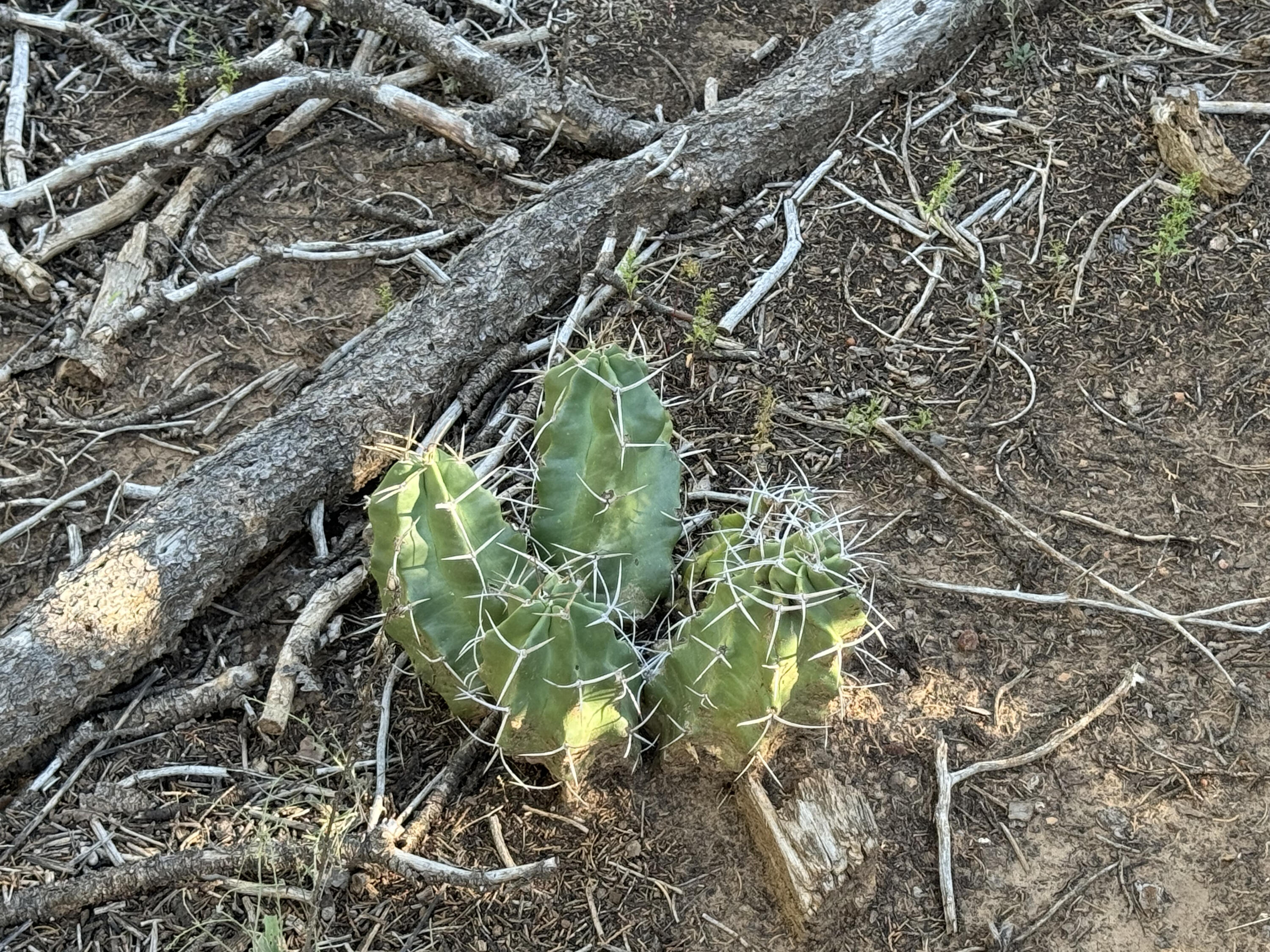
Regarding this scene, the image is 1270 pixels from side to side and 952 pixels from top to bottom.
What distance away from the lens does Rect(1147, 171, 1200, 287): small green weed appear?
345cm

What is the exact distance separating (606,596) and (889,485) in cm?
97

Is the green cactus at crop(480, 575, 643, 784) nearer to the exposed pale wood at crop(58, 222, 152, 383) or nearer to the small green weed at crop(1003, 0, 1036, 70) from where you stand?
the exposed pale wood at crop(58, 222, 152, 383)

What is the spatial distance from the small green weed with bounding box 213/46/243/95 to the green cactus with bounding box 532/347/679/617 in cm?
212

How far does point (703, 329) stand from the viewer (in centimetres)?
326

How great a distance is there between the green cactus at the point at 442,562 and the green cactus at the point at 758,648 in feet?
1.34

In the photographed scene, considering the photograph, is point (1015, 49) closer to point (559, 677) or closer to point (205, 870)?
point (559, 677)

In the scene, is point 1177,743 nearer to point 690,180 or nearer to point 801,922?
point 801,922

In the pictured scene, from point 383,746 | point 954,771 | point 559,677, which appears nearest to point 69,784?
point 383,746

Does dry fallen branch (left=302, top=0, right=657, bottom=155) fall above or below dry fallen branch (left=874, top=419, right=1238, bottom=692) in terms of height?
above

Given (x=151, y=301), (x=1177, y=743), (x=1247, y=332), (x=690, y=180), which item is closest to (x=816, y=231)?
(x=690, y=180)

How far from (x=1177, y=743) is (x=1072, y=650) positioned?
1.02ft

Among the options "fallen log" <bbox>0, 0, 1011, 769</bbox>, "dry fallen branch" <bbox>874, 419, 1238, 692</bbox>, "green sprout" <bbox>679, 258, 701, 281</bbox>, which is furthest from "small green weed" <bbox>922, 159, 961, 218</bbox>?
"dry fallen branch" <bbox>874, 419, 1238, 692</bbox>

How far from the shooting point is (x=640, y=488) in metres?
2.55

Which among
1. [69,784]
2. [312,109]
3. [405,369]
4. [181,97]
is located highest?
[181,97]
